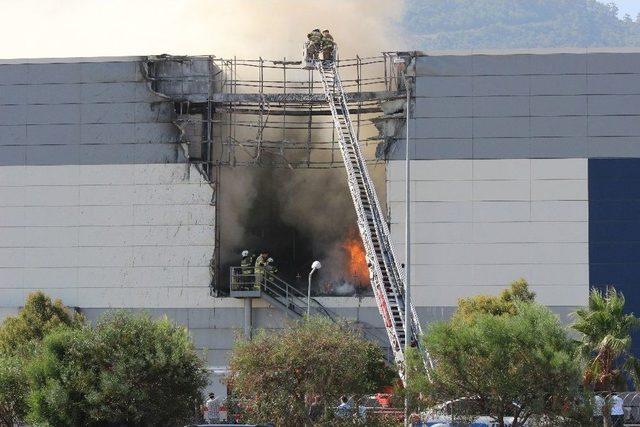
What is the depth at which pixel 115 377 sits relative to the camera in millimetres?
41969

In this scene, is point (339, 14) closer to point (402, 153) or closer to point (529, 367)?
point (402, 153)

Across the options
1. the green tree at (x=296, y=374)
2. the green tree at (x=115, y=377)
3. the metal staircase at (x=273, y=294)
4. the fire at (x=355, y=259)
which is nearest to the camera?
the green tree at (x=296, y=374)

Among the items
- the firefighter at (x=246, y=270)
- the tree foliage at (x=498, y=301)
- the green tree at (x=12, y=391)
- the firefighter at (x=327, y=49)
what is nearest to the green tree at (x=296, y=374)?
the green tree at (x=12, y=391)

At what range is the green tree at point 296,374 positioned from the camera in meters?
40.7

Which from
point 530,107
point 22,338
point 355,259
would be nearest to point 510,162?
point 530,107

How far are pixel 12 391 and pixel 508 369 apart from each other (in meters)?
14.7

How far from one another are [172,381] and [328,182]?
25.4 metres

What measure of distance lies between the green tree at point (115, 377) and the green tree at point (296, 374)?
7.92ft

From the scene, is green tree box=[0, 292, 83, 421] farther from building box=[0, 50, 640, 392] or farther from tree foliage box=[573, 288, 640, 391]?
tree foliage box=[573, 288, 640, 391]

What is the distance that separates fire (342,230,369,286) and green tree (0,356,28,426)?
850 inches

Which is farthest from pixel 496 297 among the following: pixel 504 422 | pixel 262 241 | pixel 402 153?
pixel 504 422

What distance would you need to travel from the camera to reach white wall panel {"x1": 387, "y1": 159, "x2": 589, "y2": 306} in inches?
2456

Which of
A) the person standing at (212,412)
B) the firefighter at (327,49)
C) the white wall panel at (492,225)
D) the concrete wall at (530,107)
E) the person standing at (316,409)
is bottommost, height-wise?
the person standing at (212,412)

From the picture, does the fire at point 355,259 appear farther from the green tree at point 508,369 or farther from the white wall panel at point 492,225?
the green tree at point 508,369
